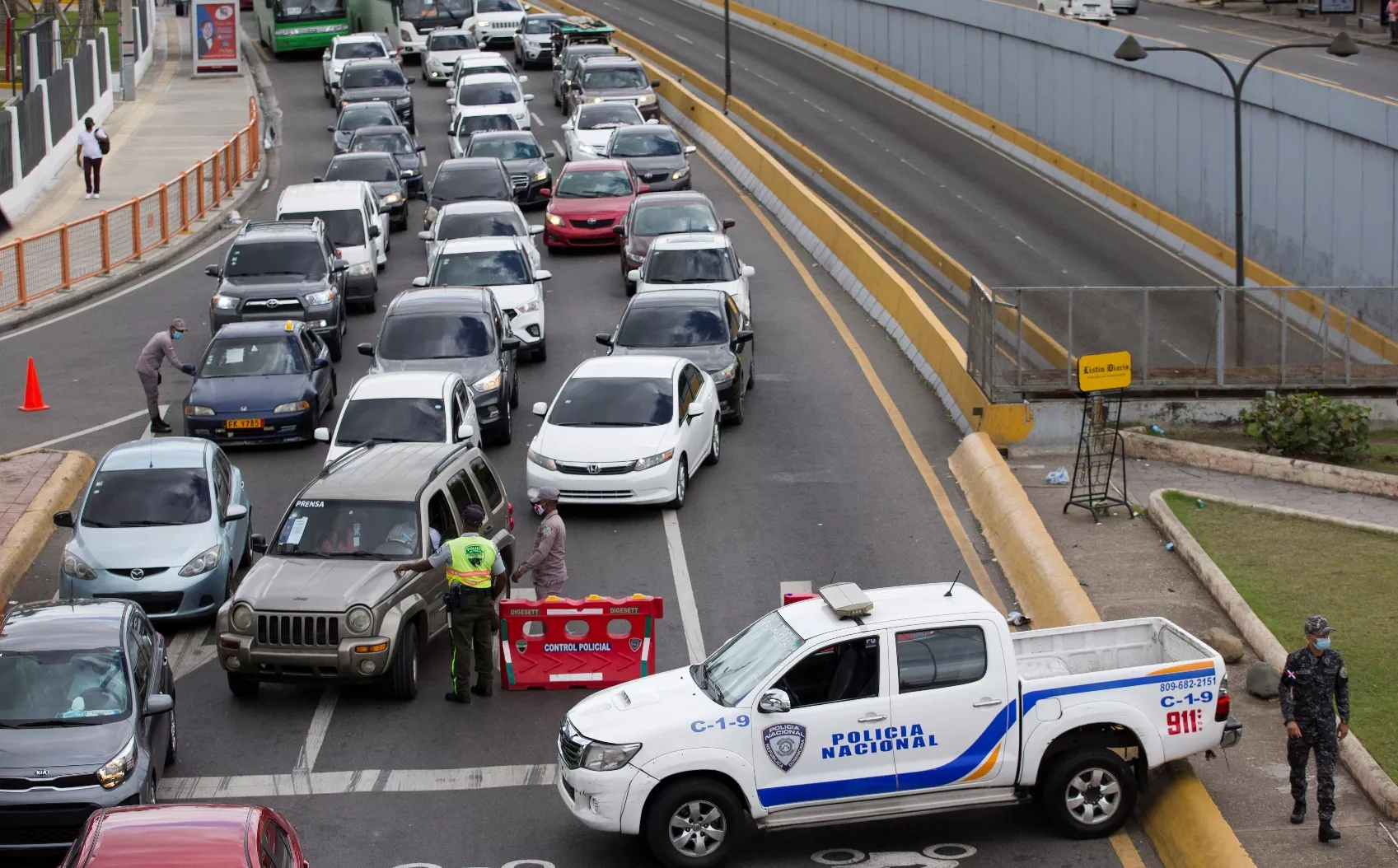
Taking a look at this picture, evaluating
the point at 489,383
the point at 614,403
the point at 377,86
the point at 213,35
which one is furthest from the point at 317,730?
the point at 213,35

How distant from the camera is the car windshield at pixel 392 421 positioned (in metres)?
19.3

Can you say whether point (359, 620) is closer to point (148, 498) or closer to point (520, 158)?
point (148, 498)

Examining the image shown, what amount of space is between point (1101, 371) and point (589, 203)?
1556 cm

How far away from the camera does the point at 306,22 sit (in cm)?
5934

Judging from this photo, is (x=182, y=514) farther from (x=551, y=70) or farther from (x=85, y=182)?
(x=551, y=70)

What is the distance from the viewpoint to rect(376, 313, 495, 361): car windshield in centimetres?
2230

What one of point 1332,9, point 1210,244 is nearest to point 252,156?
point 1210,244

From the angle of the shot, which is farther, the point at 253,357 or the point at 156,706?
the point at 253,357

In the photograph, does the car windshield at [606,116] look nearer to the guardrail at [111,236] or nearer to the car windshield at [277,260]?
the guardrail at [111,236]

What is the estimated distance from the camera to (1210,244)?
38.8 meters

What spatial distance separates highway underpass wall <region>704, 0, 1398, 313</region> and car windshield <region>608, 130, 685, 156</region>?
6592 mm

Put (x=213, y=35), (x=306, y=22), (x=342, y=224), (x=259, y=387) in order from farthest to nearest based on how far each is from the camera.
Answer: (x=306, y=22) < (x=213, y=35) < (x=342, y=224) < (x=259, y=387)

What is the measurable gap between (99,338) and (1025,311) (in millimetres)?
15191

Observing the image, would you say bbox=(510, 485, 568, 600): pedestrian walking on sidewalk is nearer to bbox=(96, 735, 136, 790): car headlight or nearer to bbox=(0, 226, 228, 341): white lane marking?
bbox=(96, 735, 136, 790): car headlight
